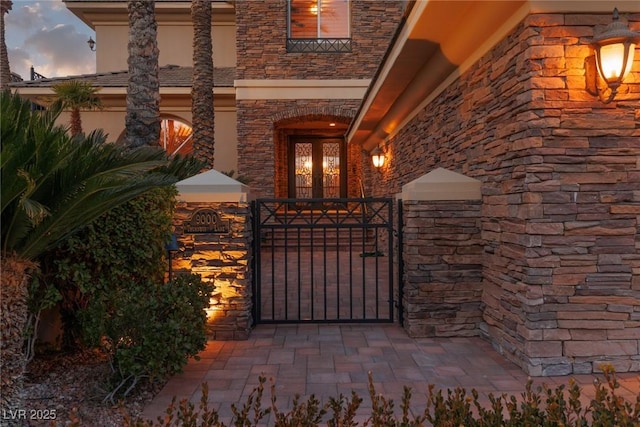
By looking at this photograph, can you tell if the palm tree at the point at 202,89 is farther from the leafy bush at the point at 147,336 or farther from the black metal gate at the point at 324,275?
the leafy bush at the point at 147,336

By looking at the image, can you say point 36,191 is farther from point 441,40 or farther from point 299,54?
point 299,54

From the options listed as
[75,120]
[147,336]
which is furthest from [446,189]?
[75,120]

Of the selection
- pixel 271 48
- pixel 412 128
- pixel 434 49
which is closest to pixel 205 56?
pixel 271 48

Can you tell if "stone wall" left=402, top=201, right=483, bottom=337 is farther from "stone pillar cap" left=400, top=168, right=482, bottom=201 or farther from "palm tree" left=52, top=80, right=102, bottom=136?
"palm tree" left=52, top=80, right=102, bottom=136

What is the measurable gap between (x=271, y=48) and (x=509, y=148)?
10706 millimetres

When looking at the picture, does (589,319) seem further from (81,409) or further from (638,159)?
(81,409)

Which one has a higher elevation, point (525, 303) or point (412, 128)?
point (412, 128)

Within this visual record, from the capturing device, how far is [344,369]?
4.27 m

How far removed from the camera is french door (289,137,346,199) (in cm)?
1623

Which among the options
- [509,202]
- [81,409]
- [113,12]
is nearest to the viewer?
[81,409]

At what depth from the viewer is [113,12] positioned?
16094mm

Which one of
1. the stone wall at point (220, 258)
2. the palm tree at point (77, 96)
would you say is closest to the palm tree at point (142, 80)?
the stone wall at point (220, 258)

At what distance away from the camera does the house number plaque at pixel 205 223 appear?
17.1ft

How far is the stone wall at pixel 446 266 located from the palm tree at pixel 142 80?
4740 mm
